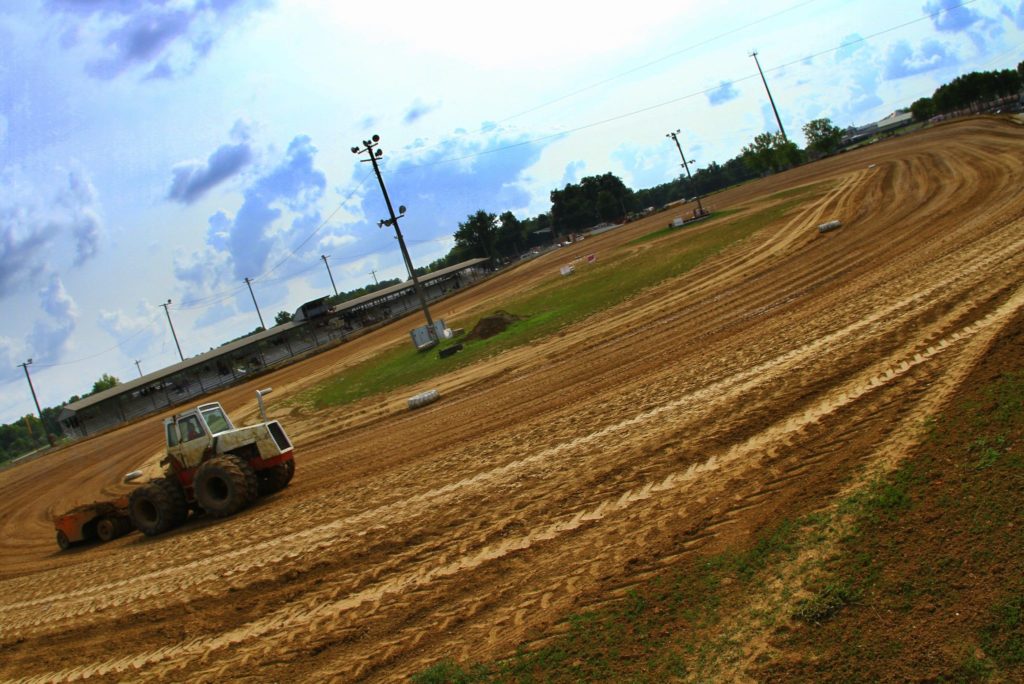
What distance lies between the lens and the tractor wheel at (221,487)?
15.1 metres

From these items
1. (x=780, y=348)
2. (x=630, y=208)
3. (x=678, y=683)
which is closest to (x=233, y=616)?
(x=678, y=683)

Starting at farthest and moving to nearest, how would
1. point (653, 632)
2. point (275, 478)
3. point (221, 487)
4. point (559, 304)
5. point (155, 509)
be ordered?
point (559, 304) → point (275, 478) → point (155, 509) → point (221, 487) → point (653, 632)

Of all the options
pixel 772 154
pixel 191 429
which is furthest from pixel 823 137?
pixel 191 429

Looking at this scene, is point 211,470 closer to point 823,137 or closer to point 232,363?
point 232,363

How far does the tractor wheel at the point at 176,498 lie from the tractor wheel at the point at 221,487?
1.95 ft

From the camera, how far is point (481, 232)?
447 feet

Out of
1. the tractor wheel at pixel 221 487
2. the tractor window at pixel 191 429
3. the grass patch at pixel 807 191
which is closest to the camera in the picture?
the tractor wheel at pixel 221 487

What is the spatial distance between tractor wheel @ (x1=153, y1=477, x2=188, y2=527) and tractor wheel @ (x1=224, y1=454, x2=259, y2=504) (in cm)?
159

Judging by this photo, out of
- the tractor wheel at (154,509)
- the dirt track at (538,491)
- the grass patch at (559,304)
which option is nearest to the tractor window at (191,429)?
the tractor wheel at (154,509)

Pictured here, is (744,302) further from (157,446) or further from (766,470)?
(157,446)

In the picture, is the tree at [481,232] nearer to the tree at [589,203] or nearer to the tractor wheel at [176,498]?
the tree at [589,203]

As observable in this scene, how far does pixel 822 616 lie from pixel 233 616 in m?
7.30

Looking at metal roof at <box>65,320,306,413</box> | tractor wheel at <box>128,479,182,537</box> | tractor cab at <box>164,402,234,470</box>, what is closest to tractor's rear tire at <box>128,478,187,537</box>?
tractor wheel at <box>128,479,182,537</box>

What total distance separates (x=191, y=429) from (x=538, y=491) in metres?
9.30
